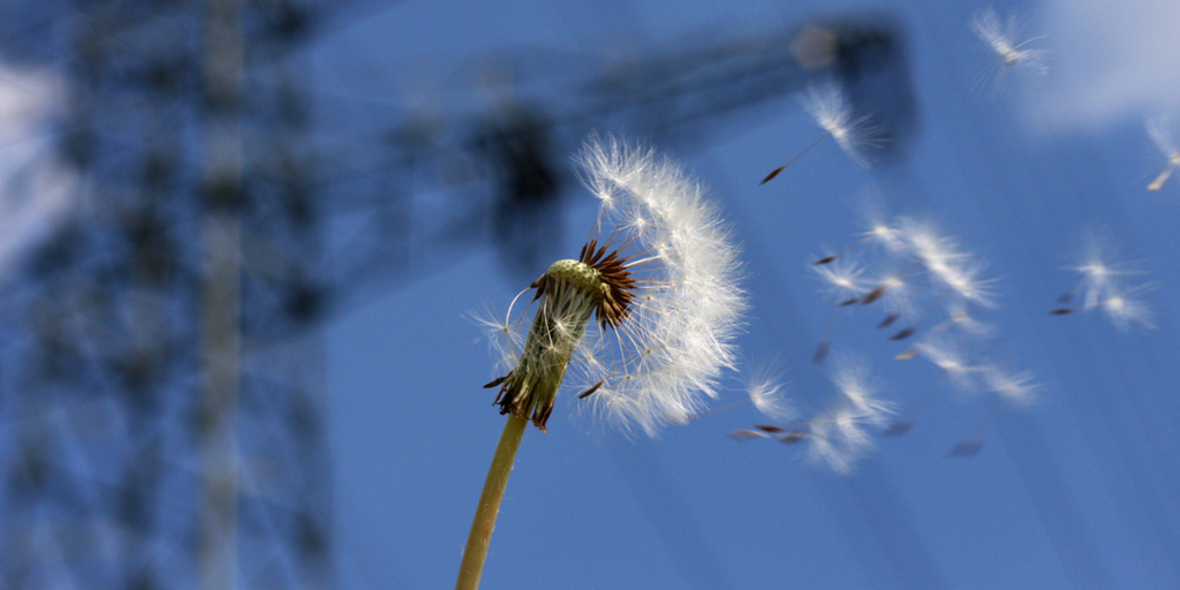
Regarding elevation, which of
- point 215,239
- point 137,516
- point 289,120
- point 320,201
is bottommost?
point 137,516

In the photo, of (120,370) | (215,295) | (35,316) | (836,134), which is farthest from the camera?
(35,316)

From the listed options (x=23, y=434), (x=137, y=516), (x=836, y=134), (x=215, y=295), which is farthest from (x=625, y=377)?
(x=23, y=434)

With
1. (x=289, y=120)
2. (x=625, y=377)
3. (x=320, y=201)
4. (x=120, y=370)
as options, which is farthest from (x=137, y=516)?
(x=625, y=377)

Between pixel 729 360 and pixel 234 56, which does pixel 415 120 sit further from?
pixel 729 360

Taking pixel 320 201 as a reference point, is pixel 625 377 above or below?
below

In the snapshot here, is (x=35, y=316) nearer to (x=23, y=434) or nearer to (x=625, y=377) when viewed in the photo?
(x=23, y=434)

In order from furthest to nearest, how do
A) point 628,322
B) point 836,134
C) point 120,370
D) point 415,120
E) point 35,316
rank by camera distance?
point 415,120 → point 35,316 → point 120,370 → point 836,134 → point 628,322

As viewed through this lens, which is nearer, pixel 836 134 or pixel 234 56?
pixel 836 134
